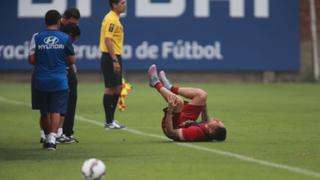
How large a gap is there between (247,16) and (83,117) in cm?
1374

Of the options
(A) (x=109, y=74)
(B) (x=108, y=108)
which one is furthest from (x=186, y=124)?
(A) (x=109, y=74)

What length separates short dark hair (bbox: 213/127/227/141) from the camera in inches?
551

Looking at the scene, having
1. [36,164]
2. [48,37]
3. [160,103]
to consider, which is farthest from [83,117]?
[36,164]

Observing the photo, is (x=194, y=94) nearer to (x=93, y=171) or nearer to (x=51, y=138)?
(x=51, y=138)

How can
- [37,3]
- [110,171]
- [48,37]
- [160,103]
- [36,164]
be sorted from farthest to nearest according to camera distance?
[37,3], [160,103], [48,37], [36,164], [110,171]

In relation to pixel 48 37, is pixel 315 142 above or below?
below

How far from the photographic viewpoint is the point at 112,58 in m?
17.0

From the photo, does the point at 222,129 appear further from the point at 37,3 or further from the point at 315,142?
the point at 37,3

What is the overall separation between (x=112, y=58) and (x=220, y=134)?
357cm

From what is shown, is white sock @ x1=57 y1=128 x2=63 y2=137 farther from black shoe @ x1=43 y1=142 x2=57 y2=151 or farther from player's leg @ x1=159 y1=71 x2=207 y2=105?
player's leg @ x1=159 y1=71 x2=207 y2=105

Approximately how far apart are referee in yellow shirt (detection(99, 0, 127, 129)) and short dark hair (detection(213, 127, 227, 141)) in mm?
3108

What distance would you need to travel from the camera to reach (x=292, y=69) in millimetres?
32188

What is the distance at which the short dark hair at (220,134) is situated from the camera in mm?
13992

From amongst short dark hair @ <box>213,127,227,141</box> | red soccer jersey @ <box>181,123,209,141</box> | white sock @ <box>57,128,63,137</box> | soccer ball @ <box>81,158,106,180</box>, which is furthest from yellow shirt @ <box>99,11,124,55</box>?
soccer ball @ <box>81,158,106,180</box>
